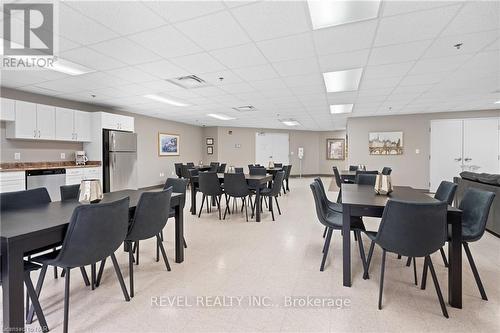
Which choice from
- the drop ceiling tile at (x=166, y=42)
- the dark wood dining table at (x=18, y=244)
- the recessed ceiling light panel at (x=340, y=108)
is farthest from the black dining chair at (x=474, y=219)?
the recessed ceiling light panel at (x=340, y=108)

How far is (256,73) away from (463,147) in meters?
7.07

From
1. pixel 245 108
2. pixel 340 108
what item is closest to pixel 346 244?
pixel 245 108

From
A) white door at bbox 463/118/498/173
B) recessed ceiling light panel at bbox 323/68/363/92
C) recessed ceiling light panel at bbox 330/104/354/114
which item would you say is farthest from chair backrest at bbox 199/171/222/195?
white door at bbox 463/118/498/173

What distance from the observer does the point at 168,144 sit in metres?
9.20

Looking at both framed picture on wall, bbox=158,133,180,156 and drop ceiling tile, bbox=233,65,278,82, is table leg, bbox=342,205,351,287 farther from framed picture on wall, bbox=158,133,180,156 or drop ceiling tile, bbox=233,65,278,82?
framed picture on wall, bbox=158,133,180,156

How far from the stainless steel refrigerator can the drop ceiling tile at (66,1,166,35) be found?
13.7ft

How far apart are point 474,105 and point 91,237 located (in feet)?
28.5

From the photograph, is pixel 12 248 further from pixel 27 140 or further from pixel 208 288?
pixel 27 140

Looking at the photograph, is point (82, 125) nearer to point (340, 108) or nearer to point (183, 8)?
point (183, 8)

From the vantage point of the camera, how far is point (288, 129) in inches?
489

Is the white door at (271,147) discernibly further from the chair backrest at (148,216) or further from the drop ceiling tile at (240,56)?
the chair backrest at (148,216)

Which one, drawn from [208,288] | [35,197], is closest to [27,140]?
[35,197]

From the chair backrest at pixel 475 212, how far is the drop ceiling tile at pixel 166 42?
330 cm

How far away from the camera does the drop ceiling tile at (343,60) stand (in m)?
3.22
